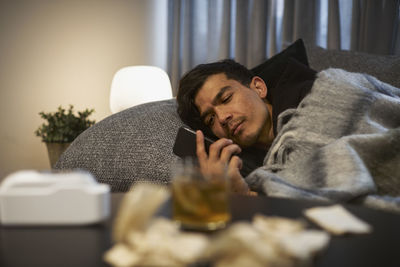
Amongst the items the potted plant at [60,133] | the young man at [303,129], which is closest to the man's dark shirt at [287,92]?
the young man at [303,129]

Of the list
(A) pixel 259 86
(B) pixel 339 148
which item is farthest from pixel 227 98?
(B) pixel 339 148

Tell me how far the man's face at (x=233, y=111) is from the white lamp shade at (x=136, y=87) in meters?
0.93

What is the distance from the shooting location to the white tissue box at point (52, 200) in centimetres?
50

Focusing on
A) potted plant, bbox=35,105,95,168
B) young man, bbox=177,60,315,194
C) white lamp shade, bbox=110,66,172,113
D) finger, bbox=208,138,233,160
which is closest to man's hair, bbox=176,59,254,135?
young man, bbox=177,60,315,194

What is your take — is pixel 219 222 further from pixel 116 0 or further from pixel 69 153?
pixel 116 0

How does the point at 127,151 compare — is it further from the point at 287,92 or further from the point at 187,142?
the point at 287,92

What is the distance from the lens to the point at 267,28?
270 cm

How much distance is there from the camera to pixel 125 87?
2426 millimetres

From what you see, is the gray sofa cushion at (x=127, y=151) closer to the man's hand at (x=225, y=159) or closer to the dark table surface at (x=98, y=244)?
the man's hand at (x=225, y=159)

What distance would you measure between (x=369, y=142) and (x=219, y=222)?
598 mm

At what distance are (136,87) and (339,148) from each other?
169 centimetres

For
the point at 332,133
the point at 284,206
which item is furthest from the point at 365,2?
the point at 284,206

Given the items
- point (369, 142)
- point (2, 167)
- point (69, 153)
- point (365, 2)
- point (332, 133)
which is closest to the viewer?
point (369, 142)

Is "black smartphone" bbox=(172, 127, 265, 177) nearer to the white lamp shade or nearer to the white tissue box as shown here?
the white tissue box
